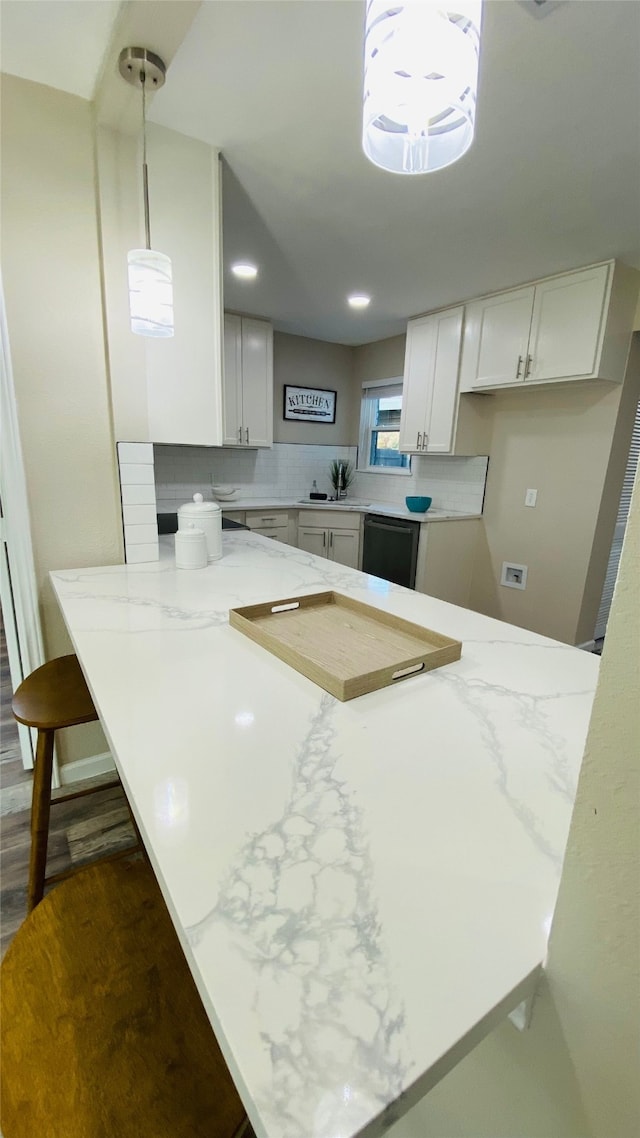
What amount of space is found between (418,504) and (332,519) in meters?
0.76

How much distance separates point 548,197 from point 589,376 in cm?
100

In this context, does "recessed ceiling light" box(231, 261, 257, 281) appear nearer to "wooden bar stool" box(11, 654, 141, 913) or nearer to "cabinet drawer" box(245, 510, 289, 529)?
"cabinet drawer" box(245, 510, 289, 529)

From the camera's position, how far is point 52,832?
1762mm

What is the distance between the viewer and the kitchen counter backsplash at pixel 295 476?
3.86 m

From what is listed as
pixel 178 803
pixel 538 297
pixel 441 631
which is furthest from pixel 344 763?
pixel 538 297

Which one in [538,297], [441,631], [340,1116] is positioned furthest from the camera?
[538,297]

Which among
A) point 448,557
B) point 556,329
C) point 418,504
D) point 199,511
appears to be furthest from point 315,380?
point 199,511

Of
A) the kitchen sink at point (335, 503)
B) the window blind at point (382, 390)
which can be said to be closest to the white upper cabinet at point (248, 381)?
the kitchen sink at point (335, 503)

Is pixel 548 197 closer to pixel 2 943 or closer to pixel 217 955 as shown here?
pixel 217 955

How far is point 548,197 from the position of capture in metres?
1.97

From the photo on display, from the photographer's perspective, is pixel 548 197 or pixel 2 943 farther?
pixel 548 197

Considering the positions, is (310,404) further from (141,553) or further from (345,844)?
(345,844)

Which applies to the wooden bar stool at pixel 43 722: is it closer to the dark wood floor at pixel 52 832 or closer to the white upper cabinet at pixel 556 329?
the dark wood floor at pixel 52 832

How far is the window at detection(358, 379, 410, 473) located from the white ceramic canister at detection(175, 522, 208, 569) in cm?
298
